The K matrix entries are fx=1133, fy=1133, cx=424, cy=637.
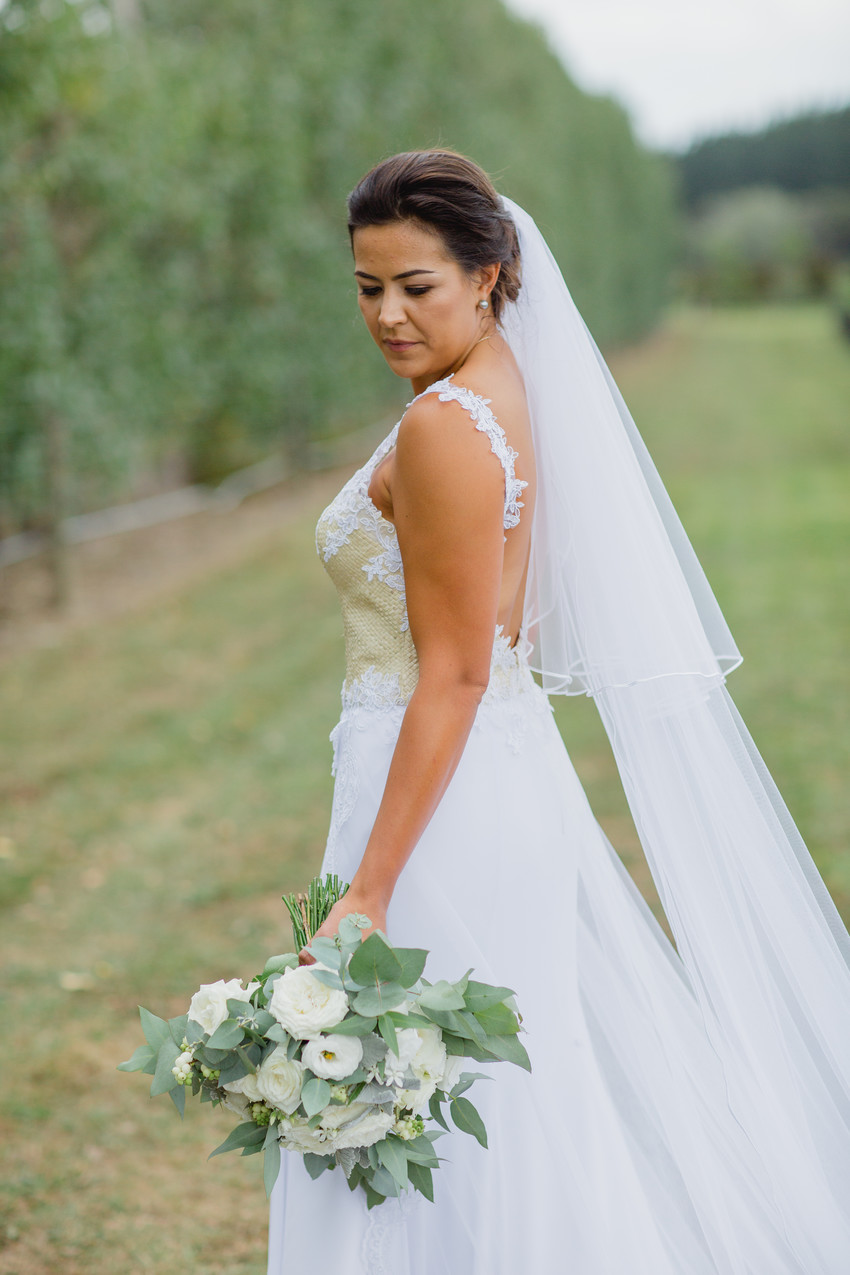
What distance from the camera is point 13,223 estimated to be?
27.2 feet

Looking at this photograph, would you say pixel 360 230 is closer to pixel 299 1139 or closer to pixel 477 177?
pixel 477 177

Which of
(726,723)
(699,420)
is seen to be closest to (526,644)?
(726,723)

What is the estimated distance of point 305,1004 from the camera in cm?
165

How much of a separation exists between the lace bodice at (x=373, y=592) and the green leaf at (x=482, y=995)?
1.93 ft

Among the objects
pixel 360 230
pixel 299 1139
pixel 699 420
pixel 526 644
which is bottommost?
pixel 699 420

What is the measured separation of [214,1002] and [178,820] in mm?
4411

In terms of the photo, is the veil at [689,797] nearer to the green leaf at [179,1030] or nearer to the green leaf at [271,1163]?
the green leaf at [271,1163]

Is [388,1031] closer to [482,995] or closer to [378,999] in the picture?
[378,999]

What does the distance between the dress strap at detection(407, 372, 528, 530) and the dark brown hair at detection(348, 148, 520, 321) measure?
9.3 inches

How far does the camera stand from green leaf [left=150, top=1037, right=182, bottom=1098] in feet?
5.68

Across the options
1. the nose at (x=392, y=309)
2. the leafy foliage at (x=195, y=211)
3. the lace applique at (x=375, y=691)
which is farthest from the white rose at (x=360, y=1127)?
the leafy foliage at (x=195, y=211)

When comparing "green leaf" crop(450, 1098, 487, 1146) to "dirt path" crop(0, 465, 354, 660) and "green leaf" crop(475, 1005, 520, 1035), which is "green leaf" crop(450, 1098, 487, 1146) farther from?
"dirt path" crop(0, 465, 354, 660)

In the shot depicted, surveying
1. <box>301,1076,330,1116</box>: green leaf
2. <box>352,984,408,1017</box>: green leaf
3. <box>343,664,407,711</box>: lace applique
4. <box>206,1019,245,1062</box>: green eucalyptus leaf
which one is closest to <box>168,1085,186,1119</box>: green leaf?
<box>206,1019,245,1062</box>: green eucalyptus leaf

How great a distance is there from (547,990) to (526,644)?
68 centimetres
